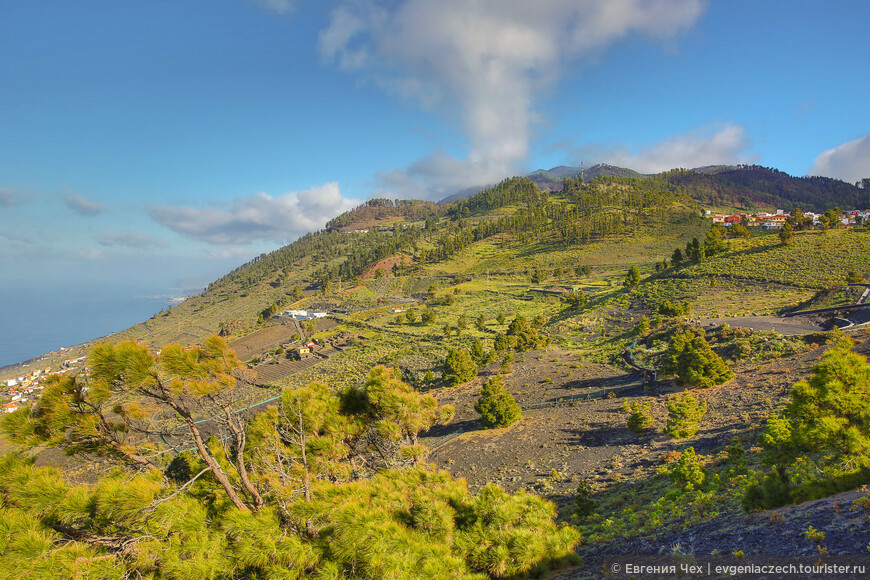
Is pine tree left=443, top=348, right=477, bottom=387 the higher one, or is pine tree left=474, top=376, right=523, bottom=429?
pine tree left=443, top=348, right=477, bottom=387

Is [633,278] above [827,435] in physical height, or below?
above

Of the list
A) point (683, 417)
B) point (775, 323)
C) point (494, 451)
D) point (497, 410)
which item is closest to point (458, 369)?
point (497, 410)

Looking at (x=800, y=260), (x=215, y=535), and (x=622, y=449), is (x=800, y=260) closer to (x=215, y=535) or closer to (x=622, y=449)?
(x=622, y=449)

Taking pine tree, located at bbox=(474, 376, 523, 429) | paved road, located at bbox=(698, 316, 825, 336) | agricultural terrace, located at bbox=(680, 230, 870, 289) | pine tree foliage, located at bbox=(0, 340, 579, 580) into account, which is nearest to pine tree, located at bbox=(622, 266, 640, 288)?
agricultural terrace, located at bbox=(680, 230, 870, 289)

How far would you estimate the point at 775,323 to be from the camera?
82.5 ft

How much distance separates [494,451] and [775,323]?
21.6m

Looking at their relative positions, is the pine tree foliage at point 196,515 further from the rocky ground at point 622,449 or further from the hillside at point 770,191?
the hillside at point 770,191

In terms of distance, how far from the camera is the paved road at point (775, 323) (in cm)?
2273

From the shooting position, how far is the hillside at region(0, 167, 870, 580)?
4219 millimetres

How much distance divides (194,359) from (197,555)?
7.04ft

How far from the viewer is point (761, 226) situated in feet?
303

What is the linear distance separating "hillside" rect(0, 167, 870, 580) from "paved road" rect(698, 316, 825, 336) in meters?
0.35

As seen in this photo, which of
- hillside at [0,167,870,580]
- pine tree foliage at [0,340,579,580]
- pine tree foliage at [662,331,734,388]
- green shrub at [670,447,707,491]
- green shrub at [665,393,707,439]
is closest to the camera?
pine tree foliage at [0,340,579,580]

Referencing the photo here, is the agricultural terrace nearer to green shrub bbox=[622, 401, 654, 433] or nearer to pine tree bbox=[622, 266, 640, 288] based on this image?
pine tree bbox=[622, 266, 640, 288]
